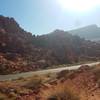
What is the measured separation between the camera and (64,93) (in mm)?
13414

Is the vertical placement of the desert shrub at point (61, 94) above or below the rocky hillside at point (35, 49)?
below

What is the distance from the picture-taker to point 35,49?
122 metres

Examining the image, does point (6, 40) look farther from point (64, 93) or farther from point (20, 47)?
point (64, 93)

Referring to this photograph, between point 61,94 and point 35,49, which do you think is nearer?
point 61,94

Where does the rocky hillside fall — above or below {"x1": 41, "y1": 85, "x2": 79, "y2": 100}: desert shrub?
above

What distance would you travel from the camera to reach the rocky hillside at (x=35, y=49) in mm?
101250

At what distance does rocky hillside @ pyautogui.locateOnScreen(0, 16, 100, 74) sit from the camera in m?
101

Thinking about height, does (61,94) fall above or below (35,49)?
below

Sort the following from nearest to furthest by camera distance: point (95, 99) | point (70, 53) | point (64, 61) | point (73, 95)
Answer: point (73, 95)
point (95, 99)
point (64, 61)
point (70, 53)

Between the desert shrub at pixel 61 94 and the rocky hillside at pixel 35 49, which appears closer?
the desert shrub at pixel 61 94

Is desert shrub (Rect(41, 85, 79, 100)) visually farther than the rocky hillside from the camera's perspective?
No

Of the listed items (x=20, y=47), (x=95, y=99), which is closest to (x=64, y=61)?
(x=20, y=47)

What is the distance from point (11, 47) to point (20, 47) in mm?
3738

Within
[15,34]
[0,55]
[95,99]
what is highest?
[15,34]
